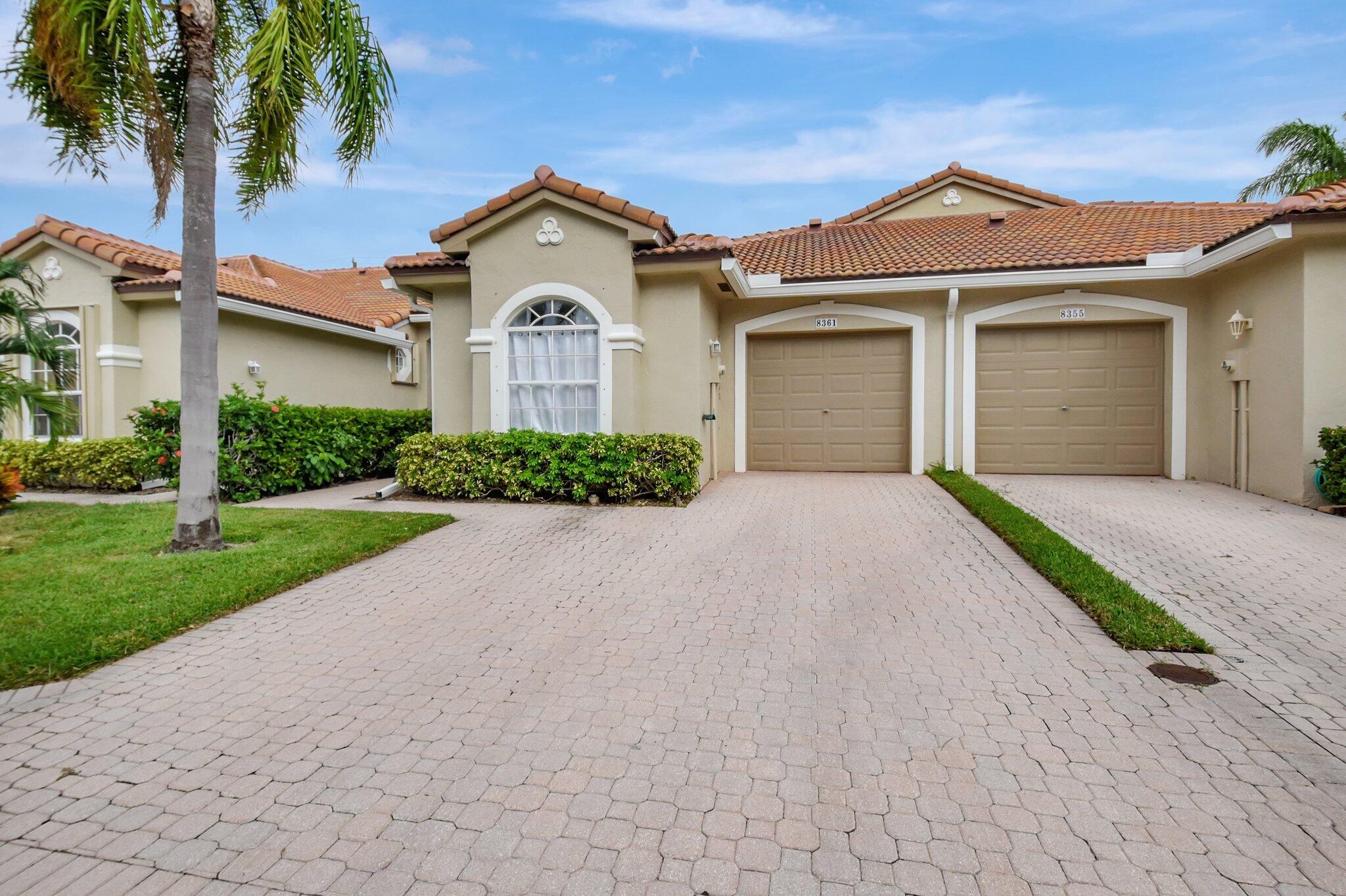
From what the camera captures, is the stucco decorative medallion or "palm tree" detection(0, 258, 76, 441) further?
the stucco decorative medallion

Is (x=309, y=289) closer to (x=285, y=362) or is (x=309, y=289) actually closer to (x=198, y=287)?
(x=285, y=362)

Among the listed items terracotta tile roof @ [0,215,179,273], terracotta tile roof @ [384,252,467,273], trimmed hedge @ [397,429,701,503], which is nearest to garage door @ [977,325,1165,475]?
trimmed hedge @ [397,429,701,503]

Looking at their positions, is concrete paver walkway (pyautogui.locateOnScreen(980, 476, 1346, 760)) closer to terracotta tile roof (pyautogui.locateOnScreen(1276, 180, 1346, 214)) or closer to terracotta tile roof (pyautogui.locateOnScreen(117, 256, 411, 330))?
terracotta tile roof (pyautogui.locateOnScreen(1276, 180, 1346, 214))

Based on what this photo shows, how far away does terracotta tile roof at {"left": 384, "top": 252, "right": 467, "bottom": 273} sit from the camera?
35.8ft

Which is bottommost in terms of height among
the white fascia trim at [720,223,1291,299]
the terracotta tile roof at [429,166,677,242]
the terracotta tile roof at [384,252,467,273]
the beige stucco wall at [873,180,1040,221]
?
the white fascia trim at [720,223,1291,299]

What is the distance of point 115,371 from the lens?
12164 millimetres

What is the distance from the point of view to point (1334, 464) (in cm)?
831

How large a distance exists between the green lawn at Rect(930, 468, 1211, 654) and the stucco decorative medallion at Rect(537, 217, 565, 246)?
684 centimetres

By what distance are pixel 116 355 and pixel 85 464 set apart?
223cm

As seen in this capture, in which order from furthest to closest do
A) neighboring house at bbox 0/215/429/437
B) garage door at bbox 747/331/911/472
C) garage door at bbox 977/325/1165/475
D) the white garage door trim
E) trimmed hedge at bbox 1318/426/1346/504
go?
garage door at bbox 747/331/911/472 < neighboring house at bbox 0/215/429/437 < garage door at bbox 977/325/1165/475 < the white garage door trim < trimmed hedge at bbox 1318/426/1346/504

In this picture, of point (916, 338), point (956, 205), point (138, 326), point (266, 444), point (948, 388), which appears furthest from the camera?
point (956, 205)

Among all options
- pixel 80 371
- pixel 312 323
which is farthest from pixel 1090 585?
pixel 80 371

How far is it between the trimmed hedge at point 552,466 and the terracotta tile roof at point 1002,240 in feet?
14.9

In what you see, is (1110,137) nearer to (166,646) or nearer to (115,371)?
(166,646)
